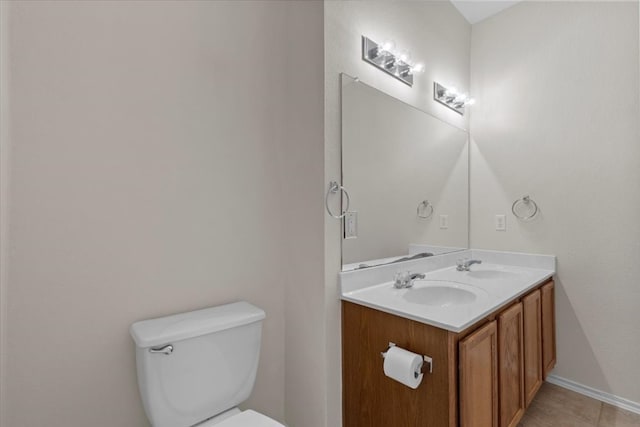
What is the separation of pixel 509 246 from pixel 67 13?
2775 millimetres

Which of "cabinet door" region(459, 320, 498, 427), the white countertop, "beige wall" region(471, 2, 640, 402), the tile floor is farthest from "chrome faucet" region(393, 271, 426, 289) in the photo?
"beige wall" region(471, 2, 640, 402)

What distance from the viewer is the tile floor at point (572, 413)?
5.65ft

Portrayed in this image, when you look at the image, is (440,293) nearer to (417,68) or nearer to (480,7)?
(417,68)

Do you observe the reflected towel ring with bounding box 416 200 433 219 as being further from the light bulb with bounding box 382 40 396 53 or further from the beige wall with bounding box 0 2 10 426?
the beige wall with bounding box 0 2 10 426

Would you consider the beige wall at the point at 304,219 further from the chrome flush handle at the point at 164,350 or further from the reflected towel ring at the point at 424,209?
the reflected towel ring at the point at 424,209

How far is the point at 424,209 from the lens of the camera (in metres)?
2.14

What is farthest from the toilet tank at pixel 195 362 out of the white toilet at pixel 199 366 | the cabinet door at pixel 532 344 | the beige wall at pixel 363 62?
the cabinet door at pixel 532 344

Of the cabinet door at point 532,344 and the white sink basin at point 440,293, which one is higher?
the white sink basin at point 440,293

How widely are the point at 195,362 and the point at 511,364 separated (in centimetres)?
143

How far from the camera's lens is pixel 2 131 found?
0.93 m

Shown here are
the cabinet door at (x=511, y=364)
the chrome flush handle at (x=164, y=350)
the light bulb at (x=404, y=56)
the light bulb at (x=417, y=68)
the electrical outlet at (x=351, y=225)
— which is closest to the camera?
the chrome flush handle at (x=164, y=350)

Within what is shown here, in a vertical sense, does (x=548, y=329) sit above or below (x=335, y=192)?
below

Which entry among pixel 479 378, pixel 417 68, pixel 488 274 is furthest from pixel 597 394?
pixel 417 68

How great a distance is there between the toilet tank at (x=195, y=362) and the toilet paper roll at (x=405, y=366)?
547 mm
